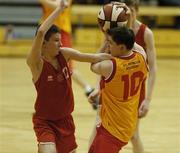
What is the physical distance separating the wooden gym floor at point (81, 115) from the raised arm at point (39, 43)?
1.76 meters

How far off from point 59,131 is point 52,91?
341mm

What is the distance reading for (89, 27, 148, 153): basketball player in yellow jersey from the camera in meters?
4.25

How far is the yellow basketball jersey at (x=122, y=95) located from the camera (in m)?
4.27

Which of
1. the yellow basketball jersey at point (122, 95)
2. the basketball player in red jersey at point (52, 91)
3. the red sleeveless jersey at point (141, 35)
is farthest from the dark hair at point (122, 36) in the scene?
the red sleeveless jersey at point (141, 35)

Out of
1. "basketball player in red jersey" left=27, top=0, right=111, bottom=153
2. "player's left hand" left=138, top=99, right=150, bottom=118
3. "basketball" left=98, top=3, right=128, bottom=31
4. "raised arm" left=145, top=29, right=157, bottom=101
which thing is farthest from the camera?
"raised arm" left=145, top=29, right=157, bottom=101

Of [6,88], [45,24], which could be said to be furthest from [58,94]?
[6,88]

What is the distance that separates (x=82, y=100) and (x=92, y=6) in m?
5.84

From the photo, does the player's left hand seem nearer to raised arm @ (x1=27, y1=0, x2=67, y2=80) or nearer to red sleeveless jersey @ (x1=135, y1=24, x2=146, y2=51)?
red sleeveless jersey @ (x1=135, y1=24, x2=146, y2=51)

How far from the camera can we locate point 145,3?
15.8 m

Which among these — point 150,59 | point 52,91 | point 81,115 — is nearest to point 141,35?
point 150,59

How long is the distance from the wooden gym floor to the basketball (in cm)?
214

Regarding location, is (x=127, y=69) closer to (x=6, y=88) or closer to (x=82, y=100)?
(x=82, y=100)

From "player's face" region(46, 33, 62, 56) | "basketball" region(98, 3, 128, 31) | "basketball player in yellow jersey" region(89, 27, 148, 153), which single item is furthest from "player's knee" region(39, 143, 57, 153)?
"basketball" region(98, 3, 128, 31)

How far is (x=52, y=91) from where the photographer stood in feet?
15.7
